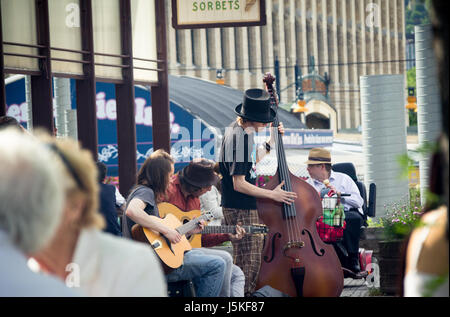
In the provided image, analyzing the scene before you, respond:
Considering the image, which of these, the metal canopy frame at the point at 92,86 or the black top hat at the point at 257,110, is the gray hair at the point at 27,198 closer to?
the black top hat at the point at 257,110

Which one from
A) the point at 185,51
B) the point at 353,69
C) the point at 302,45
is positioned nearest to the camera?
the point at 185,51

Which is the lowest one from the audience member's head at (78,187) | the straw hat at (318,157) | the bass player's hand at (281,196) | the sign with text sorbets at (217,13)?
the straw hat at (318,157)

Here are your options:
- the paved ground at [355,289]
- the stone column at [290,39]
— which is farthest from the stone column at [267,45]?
the paved ground at [355,289]

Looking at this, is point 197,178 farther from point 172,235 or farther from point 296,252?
point 296,252

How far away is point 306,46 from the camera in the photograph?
61.0 metres

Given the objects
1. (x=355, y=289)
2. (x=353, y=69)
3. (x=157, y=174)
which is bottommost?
(x=355, y=289)

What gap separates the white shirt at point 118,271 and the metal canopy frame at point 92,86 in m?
6.88

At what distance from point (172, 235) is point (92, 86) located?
4656mm

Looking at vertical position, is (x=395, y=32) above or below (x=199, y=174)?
above

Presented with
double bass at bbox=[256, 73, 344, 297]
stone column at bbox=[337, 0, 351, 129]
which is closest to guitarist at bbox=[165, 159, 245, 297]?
double bass at bbox=[256, 73, 344, 297]

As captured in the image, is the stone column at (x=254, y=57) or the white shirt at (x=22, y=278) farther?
the stone column at (x=254, y=57)

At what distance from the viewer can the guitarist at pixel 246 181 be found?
21.7ft

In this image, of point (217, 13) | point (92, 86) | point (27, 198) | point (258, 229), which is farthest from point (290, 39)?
point (27, 198)

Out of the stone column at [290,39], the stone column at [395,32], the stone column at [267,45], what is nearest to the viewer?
the stone column at [267,45]
